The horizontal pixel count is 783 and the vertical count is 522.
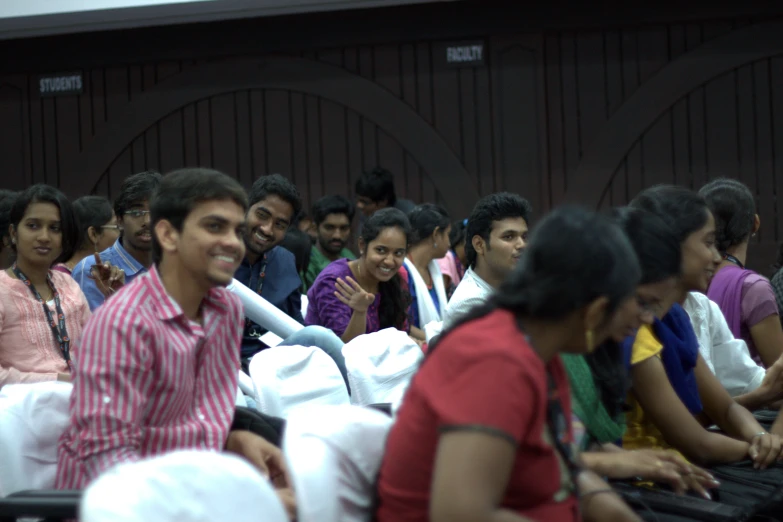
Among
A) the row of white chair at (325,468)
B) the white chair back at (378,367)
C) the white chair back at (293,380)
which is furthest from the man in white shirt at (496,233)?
the row of white chair at (325,468)

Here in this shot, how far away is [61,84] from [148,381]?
5736 millimetres

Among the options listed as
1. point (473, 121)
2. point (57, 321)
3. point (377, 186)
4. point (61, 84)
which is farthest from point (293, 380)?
point (61, 84)

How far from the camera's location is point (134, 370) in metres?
1.90

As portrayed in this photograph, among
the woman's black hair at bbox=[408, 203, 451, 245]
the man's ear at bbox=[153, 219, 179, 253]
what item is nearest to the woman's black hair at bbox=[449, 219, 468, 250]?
the woman's black hair at bbox=[408, 203, 451, 245]

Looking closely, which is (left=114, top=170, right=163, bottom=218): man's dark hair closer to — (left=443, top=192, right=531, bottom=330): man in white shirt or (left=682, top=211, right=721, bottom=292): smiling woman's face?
(left=443, top=192, right=531, bottom=330): man in white shirt

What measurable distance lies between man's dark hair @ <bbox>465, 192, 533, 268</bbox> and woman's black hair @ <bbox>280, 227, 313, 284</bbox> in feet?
5.08

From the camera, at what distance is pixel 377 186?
6.23 m

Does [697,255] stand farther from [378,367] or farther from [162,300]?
[162,300]

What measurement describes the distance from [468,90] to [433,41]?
395mm

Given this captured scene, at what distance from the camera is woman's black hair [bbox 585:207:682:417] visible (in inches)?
87.3

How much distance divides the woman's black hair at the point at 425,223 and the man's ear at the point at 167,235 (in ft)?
11.1

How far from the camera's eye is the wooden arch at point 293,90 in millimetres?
6594

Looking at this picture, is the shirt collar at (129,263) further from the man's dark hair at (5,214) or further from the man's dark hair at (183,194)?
the man's dark hair at (183,194)

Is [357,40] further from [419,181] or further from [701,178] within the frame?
[701,178]
